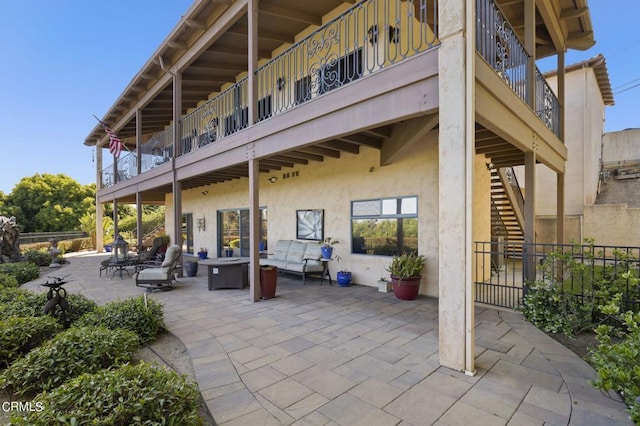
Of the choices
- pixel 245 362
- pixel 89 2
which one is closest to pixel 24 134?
pixel 89 2

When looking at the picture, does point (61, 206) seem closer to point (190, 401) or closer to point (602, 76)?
point (190, 401)

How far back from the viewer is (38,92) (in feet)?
95.9

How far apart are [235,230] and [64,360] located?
9.48 meters

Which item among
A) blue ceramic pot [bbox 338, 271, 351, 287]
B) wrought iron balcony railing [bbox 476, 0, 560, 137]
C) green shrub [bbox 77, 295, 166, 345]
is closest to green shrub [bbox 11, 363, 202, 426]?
green shrub [bbox 77, 295, 166, 345]

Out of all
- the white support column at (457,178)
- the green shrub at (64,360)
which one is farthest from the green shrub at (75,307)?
the white support column at (457,178)

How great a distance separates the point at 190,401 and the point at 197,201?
43.3 feet

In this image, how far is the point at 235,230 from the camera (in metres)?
12.2

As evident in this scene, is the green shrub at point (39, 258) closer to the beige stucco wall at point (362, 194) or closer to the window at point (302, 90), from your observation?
the beige stucco wall at point (362, 194)

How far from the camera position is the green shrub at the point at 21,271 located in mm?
8758

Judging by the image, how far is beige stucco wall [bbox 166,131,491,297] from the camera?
626cm

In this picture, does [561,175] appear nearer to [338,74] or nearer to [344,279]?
[344,279]

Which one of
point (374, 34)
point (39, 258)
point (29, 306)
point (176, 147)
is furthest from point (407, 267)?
point (39, 258)

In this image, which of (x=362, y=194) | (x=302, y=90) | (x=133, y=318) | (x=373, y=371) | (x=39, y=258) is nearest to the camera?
(x=373, y=371)

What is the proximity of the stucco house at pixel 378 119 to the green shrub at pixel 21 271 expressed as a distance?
4021 millimetres
